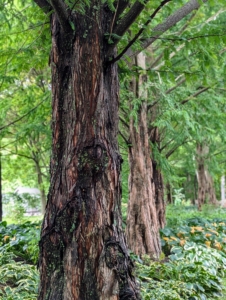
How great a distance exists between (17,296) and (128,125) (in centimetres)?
401

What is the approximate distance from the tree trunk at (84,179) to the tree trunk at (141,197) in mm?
3278

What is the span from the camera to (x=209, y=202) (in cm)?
1667

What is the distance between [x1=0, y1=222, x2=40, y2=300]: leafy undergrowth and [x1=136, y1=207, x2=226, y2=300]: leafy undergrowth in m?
1.24

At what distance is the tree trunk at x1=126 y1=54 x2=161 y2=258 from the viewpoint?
6.06 metres

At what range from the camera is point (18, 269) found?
167 inches

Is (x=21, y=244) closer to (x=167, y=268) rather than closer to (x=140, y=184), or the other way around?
(x=140, y=184)

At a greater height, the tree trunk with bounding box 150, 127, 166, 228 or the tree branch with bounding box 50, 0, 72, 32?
the tree branch with bounding box 50, 0, 72, 32

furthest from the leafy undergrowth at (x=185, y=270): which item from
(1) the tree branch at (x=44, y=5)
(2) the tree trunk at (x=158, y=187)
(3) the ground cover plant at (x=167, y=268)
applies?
(1) the tree branch at (x=44, y=5)

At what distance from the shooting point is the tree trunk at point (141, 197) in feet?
19.9

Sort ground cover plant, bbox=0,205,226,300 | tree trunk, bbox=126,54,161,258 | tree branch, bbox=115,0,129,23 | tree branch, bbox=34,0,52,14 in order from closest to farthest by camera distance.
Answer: tree branch, bbox=115,0,129,23 → tree branch, bbox=34,0,52,14 → ground cover plant, bbox=0,205,226,300 → tree trunk, bbox=126,54,161,258

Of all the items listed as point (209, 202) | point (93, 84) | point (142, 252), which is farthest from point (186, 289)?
point (209, 202)

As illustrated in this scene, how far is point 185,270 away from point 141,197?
64.1 inches

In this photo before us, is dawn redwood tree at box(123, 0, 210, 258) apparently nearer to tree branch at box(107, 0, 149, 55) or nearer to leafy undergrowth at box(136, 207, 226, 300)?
leafy undergrowth at box(136, 207, 226, 300)

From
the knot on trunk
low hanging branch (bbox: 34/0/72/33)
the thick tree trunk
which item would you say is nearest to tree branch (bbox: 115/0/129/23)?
low hanging branch (bbox: 34/0/72/33)
